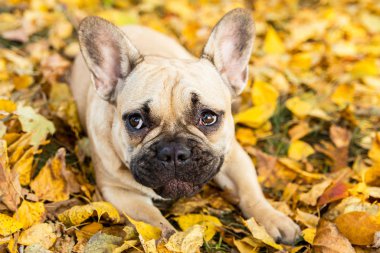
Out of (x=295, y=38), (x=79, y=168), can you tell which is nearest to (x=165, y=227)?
(x=79, y=168)

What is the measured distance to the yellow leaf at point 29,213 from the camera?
2.58 metres

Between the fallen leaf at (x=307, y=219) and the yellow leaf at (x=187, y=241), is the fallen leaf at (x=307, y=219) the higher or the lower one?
the lower one

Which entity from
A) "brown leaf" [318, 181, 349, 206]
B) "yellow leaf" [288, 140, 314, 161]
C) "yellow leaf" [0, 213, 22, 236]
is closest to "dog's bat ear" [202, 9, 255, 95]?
"yellow leaf" [288, 140, 314, 161]

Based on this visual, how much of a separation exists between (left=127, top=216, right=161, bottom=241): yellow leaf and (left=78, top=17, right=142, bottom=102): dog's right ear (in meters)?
0.81

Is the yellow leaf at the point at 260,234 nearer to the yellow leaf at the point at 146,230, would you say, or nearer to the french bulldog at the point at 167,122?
the french bulldog at the point at 167,122

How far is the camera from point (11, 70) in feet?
13.3

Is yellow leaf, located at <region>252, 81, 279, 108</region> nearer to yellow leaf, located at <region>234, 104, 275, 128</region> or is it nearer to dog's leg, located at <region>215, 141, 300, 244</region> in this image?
yellow leaf, located at <region>234, 104, 275, 128</region>

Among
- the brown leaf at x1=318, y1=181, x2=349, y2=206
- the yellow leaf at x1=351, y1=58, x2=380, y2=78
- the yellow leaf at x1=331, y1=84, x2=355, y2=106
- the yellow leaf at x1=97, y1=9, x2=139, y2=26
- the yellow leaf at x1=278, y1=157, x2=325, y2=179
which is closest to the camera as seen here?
the brown leaf at x1=318, y1=181, x2=349, y2=206

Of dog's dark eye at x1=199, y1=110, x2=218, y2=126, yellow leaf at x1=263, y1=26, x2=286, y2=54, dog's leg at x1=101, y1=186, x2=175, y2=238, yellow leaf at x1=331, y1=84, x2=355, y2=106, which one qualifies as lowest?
dog's leg at x1=101, y1=186, x2=175, y2=238

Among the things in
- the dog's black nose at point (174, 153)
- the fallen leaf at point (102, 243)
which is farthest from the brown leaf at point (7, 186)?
the dog's black nose at point (174, 153)

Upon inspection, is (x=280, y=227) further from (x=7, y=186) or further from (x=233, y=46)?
(x=7, y=186)

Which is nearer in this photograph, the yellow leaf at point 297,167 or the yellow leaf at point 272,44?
the yellow leaf at point 297,167

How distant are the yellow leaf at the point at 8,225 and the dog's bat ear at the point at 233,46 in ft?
4.66

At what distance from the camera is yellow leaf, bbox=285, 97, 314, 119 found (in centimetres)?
380
